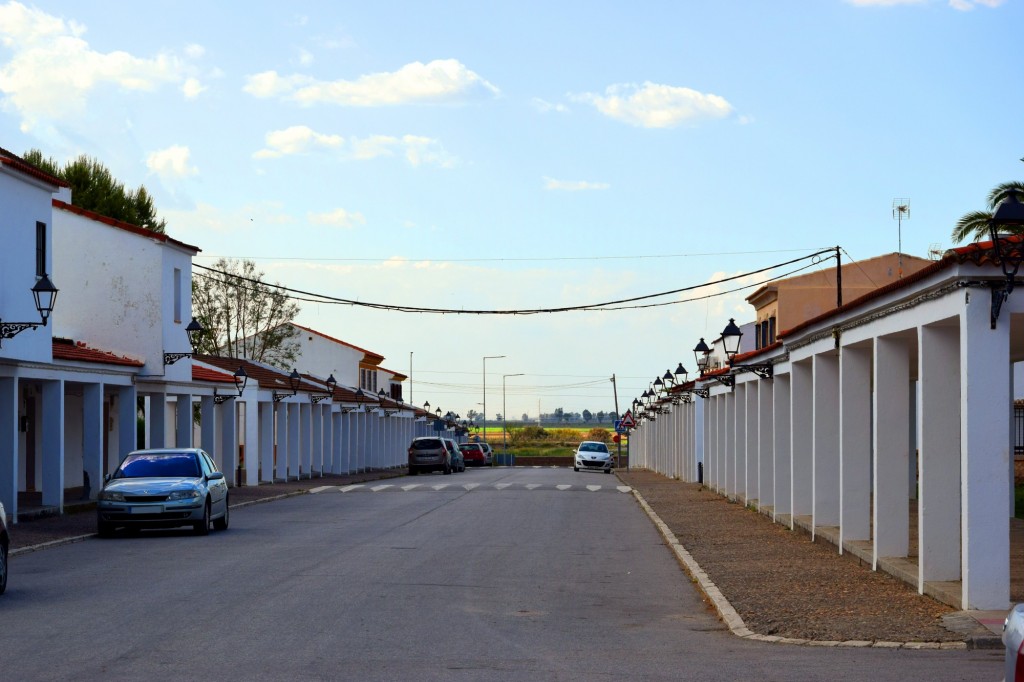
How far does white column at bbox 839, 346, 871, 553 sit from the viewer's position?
17562mm

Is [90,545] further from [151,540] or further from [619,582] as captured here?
[619,582]

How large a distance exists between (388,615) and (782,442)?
12829 mm

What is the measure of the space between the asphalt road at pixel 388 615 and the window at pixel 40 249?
300 inches

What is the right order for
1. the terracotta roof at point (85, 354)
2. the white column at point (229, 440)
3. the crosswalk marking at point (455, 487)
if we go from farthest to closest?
1. the white column at point (229, 440)
2. the crosswalk marking at point (455, 487)
3. the terracotta roof at point (85, 354)

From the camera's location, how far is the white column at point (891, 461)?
51.2ft

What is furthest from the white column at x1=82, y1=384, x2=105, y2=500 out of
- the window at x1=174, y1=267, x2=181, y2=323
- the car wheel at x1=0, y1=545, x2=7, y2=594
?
the car wheel at x1=0, y1=545, x2=7, y2=594

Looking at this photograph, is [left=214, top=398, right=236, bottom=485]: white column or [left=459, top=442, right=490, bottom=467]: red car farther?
[left=459, top=442, right=490, bottom=467]: red car

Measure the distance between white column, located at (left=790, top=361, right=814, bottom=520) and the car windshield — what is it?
33.1ft

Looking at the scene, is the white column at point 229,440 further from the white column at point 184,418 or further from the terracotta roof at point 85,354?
the terracotta roof at point 85,354

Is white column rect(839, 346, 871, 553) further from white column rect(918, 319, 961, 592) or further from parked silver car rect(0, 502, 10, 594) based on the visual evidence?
parked silver car rect(0, 502, 10, 594)

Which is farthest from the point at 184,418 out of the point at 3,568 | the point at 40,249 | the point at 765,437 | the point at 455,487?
the point at 3,568

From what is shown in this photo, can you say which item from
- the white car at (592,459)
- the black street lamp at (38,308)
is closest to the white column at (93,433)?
the black street lamp at (38,308)

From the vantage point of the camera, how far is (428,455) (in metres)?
59.1

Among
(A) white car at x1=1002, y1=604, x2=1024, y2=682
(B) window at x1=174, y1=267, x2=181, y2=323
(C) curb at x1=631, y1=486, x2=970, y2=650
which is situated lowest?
(C) curb at x1=631, y1=486, x2=970, y2=650
